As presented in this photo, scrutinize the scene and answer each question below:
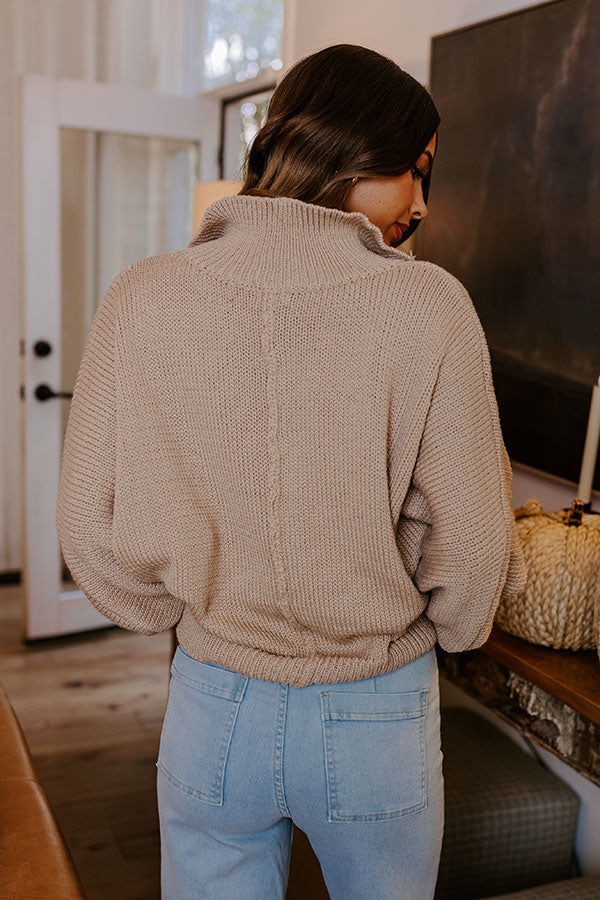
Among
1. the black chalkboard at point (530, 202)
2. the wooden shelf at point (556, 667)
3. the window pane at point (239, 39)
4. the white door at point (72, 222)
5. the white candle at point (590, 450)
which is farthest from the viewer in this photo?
the window pane at point (239, 39)

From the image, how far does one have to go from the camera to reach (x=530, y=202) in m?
1.54

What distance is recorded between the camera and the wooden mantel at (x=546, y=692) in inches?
43.5

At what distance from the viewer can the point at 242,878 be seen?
3.23ft

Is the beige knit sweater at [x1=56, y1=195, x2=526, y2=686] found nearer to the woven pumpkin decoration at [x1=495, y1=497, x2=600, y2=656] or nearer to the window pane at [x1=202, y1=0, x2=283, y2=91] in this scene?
the woven pumpkin decoration at [x1=495, y1=497, x2=600, y2=656]

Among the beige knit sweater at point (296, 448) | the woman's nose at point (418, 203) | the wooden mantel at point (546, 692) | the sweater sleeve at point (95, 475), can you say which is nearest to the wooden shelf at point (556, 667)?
the wooden mantel at point (546, 692)

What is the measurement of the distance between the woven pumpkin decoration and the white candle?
0.40 feet

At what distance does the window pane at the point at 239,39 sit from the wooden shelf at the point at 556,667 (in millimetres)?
2181

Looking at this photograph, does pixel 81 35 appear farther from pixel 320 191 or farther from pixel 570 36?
pixel 320 191

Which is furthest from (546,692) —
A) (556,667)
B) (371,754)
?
(371,754)

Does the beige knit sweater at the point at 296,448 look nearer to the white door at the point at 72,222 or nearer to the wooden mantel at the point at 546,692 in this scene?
the wooden mantel at the point at 546,692

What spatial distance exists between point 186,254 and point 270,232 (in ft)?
0.31

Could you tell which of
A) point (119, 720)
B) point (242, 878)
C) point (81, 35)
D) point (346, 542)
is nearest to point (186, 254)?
point (346, 542)

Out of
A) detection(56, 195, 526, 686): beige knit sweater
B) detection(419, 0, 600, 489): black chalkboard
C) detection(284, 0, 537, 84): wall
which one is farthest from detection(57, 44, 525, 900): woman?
detection(284, 0, 537, 84): wall

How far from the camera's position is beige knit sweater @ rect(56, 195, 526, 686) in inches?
33.4
